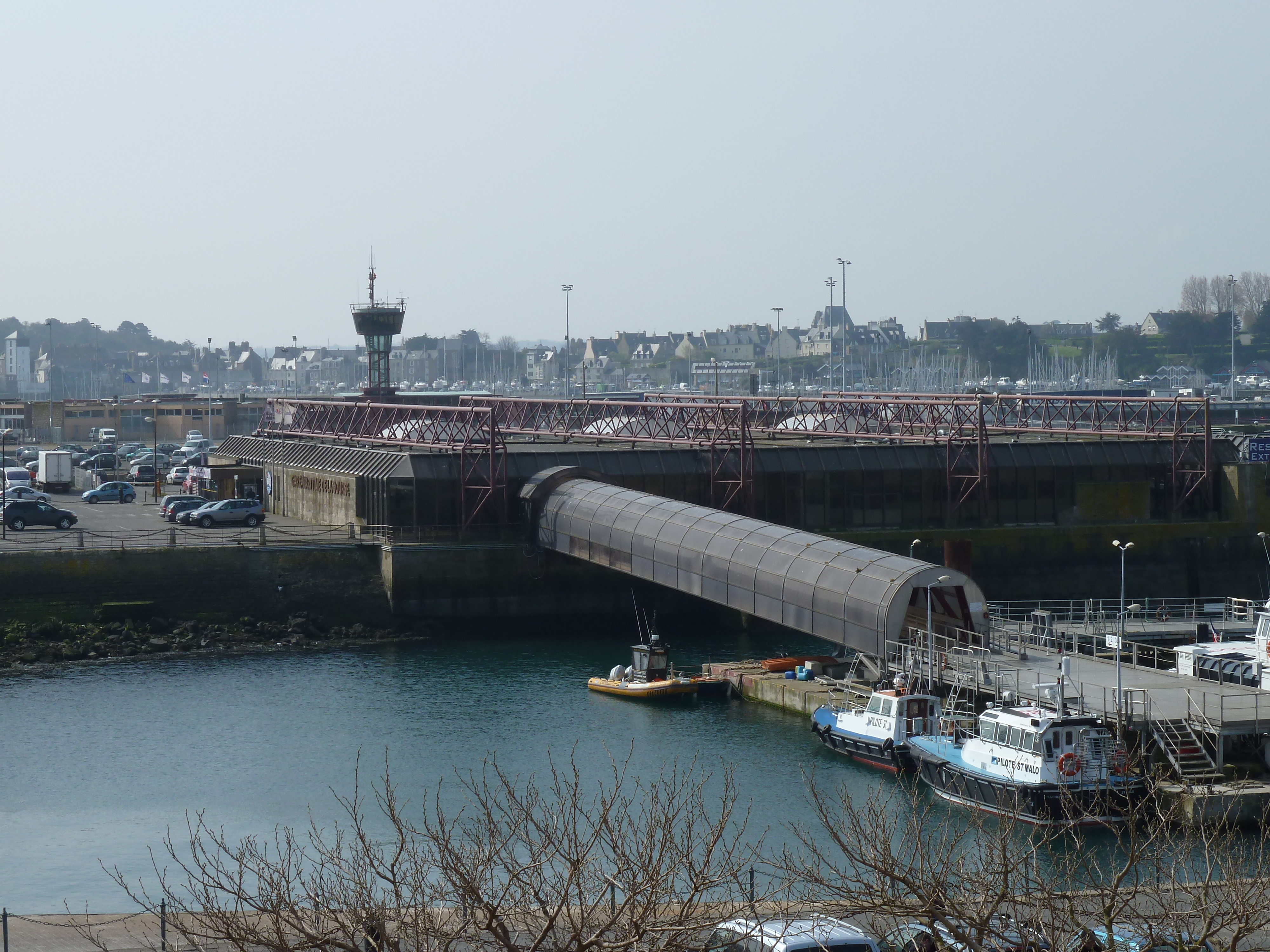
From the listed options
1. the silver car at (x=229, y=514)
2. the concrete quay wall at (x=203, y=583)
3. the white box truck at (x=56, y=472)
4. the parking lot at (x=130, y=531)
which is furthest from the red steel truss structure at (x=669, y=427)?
the white box truck at (x=56, y=472)

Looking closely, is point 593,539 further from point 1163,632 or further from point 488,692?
point 1163,632

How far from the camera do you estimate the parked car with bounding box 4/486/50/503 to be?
9006cm

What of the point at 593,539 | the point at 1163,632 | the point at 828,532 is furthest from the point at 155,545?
the point at 1163,632

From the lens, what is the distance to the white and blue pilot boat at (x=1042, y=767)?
1518 inches

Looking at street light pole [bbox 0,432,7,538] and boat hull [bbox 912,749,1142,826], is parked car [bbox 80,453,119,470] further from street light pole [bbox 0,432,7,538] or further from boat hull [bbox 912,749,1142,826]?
boat hull [bbox 912,749,1142,826]

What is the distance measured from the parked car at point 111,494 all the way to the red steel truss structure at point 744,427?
10189 millimetres

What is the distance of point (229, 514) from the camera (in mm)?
78938

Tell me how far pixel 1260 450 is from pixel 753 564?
4124cm

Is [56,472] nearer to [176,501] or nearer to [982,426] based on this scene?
[176,501]

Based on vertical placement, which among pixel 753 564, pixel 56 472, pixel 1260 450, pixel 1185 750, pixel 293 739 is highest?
pixel 1260 450

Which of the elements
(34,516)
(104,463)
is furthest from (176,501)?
(104,463)

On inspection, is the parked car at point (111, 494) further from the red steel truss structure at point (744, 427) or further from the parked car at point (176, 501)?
the red steel truss structure at point (744, 427)

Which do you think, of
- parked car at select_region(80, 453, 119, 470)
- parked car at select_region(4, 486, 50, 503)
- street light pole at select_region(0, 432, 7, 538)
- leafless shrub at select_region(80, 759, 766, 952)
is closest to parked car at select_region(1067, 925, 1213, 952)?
leafless shrub at select_region(80, 759, 766, 952)

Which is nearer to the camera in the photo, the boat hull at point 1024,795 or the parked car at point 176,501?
the boat hull at point 1024,795
